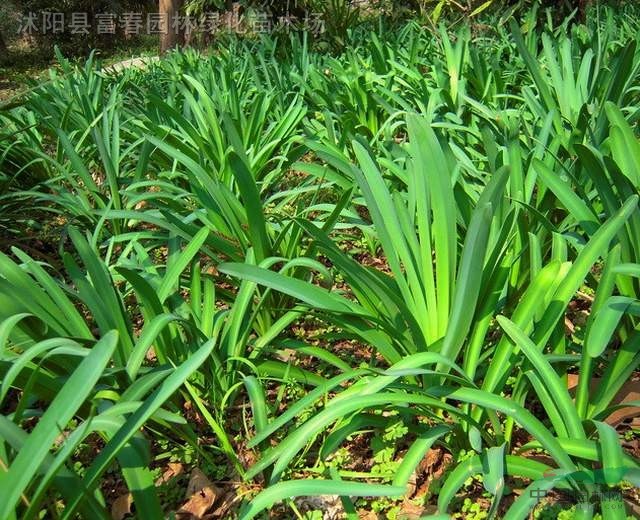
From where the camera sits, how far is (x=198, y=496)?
1.21 metres

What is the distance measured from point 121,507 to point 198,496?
0.55 feet

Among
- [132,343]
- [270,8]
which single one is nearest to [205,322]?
[132,343]

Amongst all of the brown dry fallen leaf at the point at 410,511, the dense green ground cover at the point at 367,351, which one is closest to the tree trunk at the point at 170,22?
the dense green ground cover at the point at 367,351

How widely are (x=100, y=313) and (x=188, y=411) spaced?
372 millimetres

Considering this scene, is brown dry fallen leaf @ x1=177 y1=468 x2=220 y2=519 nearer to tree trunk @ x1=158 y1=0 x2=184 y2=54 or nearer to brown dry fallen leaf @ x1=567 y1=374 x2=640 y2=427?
brown dry fallen leaf @ x1=567 y1=374 x2=640 y2=427

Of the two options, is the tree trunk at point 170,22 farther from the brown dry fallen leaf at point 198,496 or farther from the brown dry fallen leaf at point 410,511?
the brown dry fallen leaf at point 410,511

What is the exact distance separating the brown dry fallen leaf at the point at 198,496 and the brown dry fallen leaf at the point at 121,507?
0.11 m

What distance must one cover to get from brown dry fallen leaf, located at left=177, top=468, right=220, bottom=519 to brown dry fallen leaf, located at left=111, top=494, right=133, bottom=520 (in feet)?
0.38

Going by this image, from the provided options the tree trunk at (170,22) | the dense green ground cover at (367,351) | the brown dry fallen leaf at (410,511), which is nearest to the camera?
the dense green ground cover at (367,351)

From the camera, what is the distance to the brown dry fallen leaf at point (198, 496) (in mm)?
1183

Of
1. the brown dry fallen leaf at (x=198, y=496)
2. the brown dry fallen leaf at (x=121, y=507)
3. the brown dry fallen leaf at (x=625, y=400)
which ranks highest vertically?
the brown dry fallen leaf at (x=625, y=400)

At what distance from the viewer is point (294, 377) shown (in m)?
1.35

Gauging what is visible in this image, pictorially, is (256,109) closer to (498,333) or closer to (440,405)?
(498,333)

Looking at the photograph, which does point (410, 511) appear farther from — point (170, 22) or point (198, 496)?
point (170, 22)
